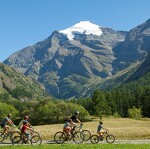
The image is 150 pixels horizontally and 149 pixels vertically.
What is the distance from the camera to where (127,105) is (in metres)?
189

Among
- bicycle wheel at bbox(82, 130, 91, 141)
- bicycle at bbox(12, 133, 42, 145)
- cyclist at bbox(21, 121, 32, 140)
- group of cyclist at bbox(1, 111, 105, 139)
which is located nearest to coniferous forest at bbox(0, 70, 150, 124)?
bicycle wheel at bbox(82, 130, 91, 141)

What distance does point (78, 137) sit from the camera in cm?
4306

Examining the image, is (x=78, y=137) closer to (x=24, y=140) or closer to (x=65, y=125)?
(x=65, y=125)

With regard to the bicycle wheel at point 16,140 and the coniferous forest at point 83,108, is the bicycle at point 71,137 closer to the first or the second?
the bicycle wheel at point 16,140

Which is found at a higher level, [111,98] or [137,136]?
[111,98]

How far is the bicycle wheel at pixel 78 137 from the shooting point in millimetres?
42906

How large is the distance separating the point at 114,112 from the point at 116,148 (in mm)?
147055

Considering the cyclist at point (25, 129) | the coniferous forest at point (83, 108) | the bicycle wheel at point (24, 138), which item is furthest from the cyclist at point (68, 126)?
the coniferous forest at point (83, 108)

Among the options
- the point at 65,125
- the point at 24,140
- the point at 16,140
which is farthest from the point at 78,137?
the point at 16,140

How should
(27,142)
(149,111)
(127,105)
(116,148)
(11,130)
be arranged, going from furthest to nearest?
(127,105)
(149,111)
(11,130)
(27,142)
(116,148)

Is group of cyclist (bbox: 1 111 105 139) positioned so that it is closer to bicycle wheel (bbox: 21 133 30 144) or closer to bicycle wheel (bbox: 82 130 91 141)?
bicycle wheel (bbox: 21 133 30 144)

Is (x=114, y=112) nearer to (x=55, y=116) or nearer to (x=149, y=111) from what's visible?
(x=149, y=111)

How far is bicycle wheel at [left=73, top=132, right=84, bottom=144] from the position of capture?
141ft

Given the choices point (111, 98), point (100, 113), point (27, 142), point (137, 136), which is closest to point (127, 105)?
point (111, 98)
